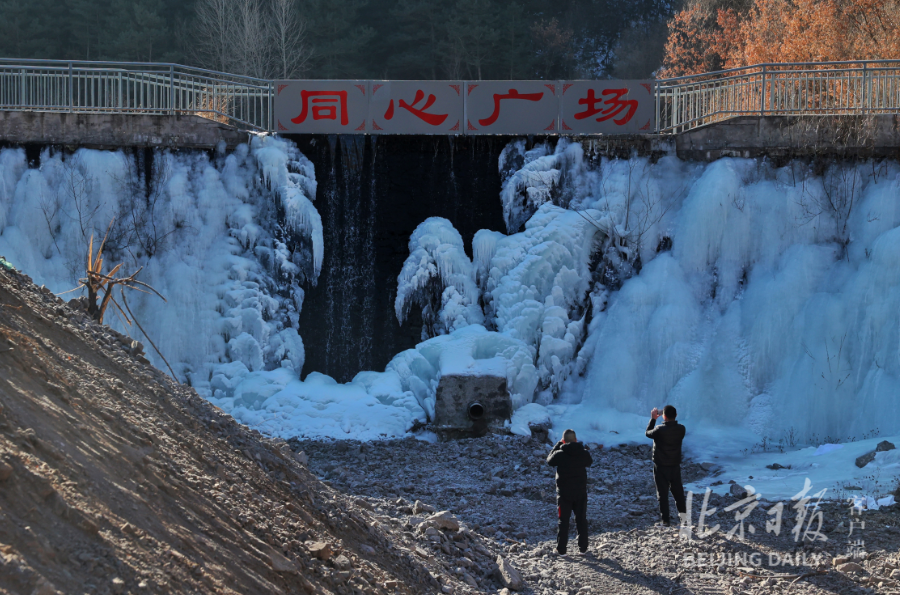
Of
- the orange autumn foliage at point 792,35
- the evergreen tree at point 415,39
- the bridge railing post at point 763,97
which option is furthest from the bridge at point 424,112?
the evergreen tree at point 415,39

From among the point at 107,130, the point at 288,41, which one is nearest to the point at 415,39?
the point at 288,41

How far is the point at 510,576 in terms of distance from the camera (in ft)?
20.4

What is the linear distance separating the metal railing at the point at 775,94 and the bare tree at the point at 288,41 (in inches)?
741

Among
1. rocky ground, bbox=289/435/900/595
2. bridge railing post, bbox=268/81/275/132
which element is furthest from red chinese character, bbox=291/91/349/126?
rocky ground, bbox=289/435/900/595

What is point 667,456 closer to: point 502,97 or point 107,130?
point 502,97

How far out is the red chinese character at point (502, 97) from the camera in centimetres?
1362

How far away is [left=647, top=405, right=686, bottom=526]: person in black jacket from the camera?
7.36 meters

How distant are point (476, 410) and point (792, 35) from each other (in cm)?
1528

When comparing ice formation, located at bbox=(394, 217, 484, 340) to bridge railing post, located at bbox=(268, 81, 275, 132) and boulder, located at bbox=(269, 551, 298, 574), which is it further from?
boulder, located at bbox=(269, 551, 298, 574)

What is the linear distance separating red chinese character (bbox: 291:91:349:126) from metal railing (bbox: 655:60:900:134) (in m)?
5.13

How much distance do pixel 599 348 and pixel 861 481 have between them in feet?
16.0

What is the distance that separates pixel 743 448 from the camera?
11.3m

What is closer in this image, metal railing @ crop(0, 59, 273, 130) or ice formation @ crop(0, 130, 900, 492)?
ice formation @ crop(0, 130, 900, 492)

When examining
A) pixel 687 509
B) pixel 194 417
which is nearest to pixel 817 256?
pixel 687 509
